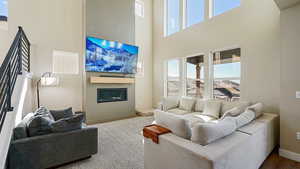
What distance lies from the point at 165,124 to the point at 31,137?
1.95m

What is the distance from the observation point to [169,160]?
159 cm

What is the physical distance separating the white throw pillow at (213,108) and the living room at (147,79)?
38mm

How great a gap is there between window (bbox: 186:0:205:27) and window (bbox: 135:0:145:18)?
2.17 m

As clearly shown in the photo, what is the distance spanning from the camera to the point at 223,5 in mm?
4215

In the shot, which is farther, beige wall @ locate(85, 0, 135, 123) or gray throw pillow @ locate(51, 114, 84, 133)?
beige wall @ locate(85, 0, 135, 123)

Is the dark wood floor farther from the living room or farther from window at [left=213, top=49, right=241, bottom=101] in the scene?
window at [left=213, top=49, right=241, bottom=101]

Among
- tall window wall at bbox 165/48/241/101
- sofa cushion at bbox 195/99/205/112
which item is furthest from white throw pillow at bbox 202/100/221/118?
tall window wall at bbox 165/48/241/101

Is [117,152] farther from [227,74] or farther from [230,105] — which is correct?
[227,74]

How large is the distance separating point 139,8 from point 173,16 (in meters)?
1.72

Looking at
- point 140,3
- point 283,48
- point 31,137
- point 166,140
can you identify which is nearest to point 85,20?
point 140,3

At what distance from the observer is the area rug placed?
2.29m

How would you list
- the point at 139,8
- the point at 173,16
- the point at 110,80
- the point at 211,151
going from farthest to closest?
1. the point at 139,8
2. the point at 173,16
3. the point at 110,80
4. the point at 211,151

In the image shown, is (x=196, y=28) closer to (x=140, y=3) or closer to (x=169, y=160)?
(x=140, y=3)

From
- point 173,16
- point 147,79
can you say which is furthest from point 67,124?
point 173,16
